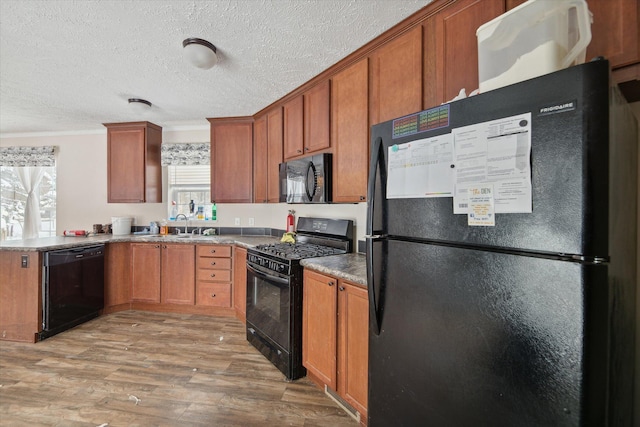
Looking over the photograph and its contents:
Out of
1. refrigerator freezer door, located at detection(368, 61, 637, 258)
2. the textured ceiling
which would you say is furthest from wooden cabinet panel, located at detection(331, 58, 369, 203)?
refrigerator freezer door, located at detection(368, 61, 637, 258)

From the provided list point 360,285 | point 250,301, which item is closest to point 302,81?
point 360,285

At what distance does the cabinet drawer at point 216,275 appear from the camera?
3.42 metres

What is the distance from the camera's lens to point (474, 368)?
88 centimetres

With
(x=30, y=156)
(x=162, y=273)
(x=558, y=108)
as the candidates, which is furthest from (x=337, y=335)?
(x=30, y=156)

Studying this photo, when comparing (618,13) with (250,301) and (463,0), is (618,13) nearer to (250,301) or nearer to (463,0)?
(463,0)

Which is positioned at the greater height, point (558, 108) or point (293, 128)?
point (293, 128)

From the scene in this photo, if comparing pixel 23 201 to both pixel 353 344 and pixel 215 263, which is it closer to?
pixel 215 263

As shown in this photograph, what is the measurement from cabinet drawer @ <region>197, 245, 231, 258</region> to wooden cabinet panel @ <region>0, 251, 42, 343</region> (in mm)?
1491

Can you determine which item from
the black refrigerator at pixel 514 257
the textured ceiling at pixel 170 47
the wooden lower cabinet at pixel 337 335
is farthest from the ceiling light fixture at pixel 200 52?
the wooden lower cabinet at pixel 337 335

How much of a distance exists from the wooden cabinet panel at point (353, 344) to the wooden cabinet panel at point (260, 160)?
1.91 metres

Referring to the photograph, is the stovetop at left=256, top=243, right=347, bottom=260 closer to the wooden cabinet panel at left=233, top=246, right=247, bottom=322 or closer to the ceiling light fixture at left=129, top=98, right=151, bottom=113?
the wooden cabinet panel at left=233, top=246, right=247, bottom=322

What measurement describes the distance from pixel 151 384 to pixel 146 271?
5.97ft

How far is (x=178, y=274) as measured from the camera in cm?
351

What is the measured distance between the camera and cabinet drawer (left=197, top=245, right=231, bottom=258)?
3.40 meters
